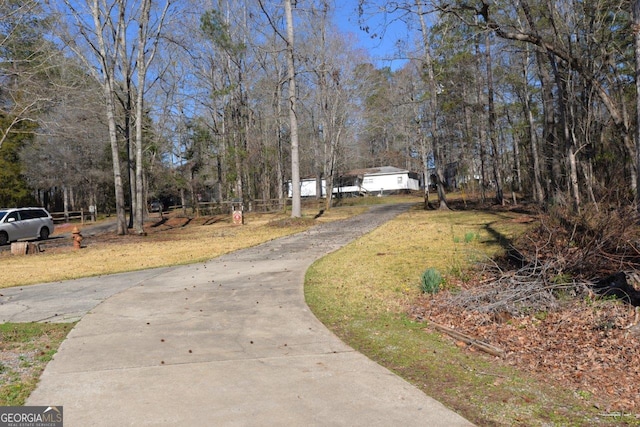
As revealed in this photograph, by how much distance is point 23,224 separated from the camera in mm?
21375

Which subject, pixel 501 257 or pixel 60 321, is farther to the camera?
pixel 501 257

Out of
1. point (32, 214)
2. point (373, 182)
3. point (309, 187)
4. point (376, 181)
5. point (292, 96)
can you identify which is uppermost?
point (292, 96)

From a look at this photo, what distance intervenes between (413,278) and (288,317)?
11.9 ft

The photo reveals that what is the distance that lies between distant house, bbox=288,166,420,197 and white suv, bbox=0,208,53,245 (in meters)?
42.3

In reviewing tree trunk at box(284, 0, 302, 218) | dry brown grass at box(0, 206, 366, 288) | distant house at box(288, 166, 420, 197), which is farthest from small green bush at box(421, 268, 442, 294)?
distant house at box(288, 166, 420, 197)

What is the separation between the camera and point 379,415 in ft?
12.3

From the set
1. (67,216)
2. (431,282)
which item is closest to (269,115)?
(67,216)

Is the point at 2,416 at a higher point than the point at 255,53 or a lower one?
lower

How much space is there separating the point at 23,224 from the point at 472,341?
21.6 meters

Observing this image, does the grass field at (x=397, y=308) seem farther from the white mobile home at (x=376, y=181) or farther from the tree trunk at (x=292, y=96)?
the white mobile home at (x=376, y=181)

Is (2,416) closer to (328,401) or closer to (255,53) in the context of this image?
(328,401)

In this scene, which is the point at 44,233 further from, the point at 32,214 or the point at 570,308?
the point at 570,308

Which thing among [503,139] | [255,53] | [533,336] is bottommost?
[533,336]

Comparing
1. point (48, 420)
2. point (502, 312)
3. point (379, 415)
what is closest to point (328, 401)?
point (379, 415)
